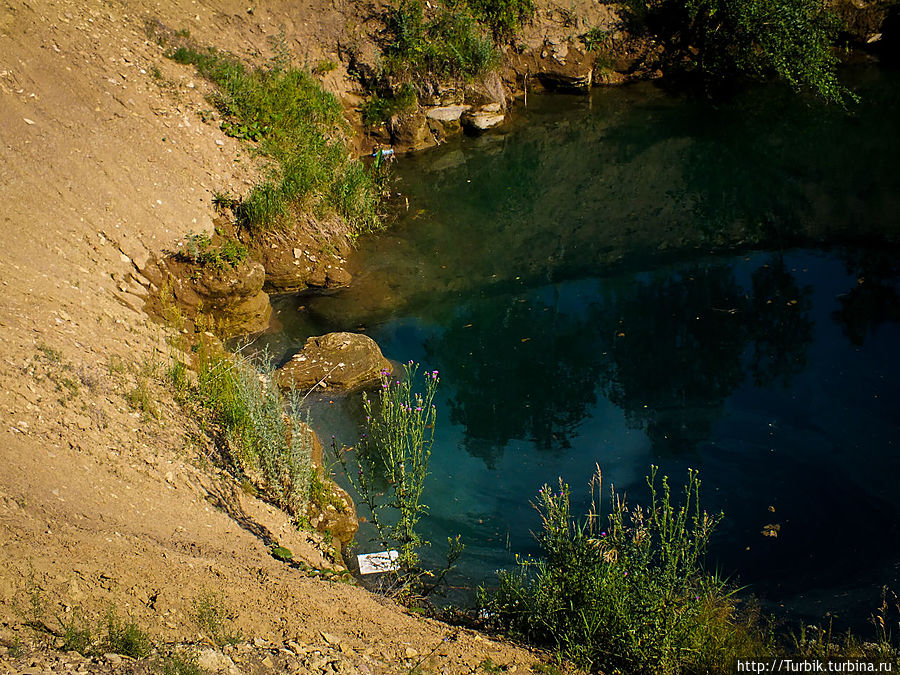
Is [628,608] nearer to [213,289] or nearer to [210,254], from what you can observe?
[213,289]

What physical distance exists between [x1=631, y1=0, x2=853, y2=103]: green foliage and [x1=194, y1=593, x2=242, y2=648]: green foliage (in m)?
14.0

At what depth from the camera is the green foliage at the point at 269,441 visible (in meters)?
5.89

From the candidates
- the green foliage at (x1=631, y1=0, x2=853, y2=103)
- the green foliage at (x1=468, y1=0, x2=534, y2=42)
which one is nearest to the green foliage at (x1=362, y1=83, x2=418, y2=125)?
the green foliage at (x1=468, y1=0, x2=534, y2=42)

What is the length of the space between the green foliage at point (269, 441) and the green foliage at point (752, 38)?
40.8ft

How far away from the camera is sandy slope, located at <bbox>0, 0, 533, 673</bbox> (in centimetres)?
425

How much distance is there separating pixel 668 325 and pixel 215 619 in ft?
20.8

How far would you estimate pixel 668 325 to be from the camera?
899cm

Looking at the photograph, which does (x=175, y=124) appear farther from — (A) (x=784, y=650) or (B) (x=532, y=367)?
(A) (x=784, y=650)

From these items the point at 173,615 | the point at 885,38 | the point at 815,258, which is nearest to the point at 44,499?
the point at 173,615

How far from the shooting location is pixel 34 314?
6.59 meters

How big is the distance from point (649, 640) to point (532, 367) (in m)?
4.51

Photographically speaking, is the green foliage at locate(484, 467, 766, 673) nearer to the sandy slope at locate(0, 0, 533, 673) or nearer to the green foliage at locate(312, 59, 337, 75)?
the sandy slope at locate(0, 0, 533, 673)

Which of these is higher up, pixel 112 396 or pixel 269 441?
pixel 112 396

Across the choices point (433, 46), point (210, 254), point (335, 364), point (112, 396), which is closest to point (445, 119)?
point (433, 46)
